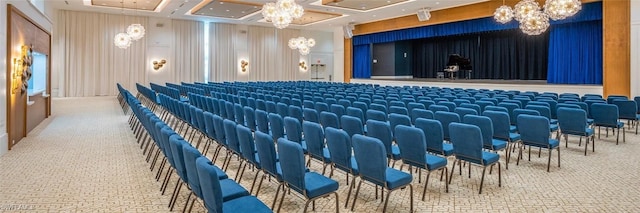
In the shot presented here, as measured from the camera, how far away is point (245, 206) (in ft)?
9.26

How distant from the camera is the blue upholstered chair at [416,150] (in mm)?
3953

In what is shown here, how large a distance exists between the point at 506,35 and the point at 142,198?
20.6 m

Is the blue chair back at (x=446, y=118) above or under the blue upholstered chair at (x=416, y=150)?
above

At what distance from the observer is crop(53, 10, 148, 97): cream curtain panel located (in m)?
19.3

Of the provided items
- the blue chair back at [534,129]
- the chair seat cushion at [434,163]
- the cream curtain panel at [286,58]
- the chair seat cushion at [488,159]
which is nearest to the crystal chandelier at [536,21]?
the blue chair back at [534,129]

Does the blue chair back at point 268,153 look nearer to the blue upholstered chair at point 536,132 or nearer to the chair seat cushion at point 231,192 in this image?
the chair seat cushion at point 231,192

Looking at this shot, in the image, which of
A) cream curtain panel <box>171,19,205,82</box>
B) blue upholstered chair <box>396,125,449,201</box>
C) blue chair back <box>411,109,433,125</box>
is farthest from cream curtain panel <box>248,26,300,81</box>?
blue upholstered chair <box>396,125,449,201</box>

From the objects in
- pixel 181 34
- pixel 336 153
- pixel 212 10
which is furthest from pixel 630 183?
pixel 181 34

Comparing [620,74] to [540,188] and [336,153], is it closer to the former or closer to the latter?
[540,188]

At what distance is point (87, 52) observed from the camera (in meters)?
19.9

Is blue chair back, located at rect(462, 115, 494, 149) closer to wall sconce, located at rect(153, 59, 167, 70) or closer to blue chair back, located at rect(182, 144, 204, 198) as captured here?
blue chair back, located at rect(182, 144, 204, 198)

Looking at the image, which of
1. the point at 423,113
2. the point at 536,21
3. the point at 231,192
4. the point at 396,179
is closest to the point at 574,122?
the point at 423,113

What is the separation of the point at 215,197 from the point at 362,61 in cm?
2168

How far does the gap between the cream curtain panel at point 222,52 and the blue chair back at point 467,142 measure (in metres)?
20.9
